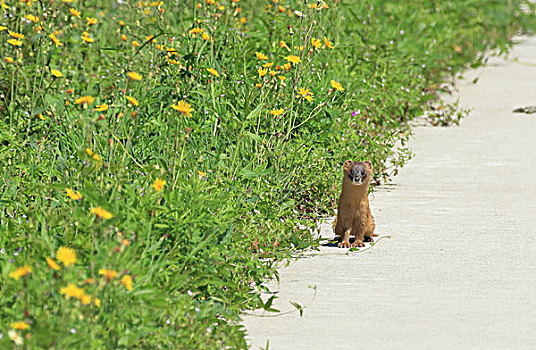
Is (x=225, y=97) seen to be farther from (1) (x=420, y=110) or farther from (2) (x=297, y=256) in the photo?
(1) (x=420, y=110)

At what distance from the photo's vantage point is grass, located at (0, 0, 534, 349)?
443 centimetres

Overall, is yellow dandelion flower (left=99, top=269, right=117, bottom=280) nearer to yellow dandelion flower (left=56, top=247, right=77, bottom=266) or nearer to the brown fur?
yellow dandelion flower (left=56, top=247, right=77, bottom=266)

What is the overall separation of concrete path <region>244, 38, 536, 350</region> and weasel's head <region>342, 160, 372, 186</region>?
0.41m

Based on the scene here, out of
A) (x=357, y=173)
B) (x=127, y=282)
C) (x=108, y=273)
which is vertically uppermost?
(x=108, y=273)

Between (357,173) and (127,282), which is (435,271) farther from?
(127,282)

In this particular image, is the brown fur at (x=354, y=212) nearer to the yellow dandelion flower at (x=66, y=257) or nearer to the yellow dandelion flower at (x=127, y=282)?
the yellow dandelion flower at (x=127, y=282)

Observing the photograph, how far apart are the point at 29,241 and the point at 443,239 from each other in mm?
2821

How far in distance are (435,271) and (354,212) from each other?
2.15 feet

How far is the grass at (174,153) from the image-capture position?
14.5 feet

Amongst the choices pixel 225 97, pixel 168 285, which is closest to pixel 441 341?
pixel 168 285

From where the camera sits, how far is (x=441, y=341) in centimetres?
486

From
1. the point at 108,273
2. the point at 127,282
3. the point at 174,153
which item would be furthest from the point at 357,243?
the point at 108,273

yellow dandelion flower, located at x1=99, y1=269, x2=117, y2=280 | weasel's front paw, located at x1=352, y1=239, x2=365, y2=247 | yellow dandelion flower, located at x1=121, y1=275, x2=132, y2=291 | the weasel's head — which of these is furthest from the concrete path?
yellow dandelion flower, located at x1=99, y1=269, x2=117, y2=280

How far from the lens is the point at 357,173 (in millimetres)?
6305
